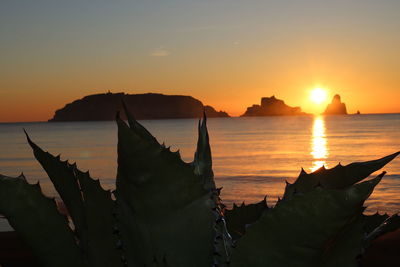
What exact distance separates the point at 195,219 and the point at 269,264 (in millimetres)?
97

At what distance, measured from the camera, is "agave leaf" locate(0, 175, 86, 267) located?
29.4 inches

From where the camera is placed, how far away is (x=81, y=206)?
2.51 feet

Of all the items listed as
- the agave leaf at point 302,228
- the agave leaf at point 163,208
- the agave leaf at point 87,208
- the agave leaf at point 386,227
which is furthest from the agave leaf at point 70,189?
the agave leaf at point 386,227

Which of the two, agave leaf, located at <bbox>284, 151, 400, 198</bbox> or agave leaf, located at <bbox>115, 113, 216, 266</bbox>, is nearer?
agave leaf, located at <bbox>115, 113, 216, 266</bbox>

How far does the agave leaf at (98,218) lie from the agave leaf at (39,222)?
26 millimetres

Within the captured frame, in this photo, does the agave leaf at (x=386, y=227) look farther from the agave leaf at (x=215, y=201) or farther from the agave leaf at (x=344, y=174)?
the agave leaf at (x=215, y=201)

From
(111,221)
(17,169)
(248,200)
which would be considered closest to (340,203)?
(111,221)

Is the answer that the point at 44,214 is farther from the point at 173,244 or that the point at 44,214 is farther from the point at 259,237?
the point at 259,237

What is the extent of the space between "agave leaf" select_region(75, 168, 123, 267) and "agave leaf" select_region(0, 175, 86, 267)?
0.08ft

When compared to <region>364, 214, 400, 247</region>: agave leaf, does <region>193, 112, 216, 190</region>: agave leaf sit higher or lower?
higher

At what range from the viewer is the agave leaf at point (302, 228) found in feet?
1.86

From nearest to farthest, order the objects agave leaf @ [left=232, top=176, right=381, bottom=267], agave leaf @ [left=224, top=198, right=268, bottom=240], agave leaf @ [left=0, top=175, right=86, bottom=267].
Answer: agave leaf @ [left=232, top=176, right=381, bottom=267]
agave leaf @ [left=0, top=175, right=86, bottom=267]
agave leaf @ [left=224, top=198, right=268, bottom=240]

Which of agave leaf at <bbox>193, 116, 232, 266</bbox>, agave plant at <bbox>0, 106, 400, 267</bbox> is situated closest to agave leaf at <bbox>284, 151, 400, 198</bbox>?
agave plant at <bbox>0, 106, 400, 267</bbox>

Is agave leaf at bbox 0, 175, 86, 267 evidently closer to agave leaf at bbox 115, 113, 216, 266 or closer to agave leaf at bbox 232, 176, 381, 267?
agave leaf at bbox 115, 113, 216, 266
